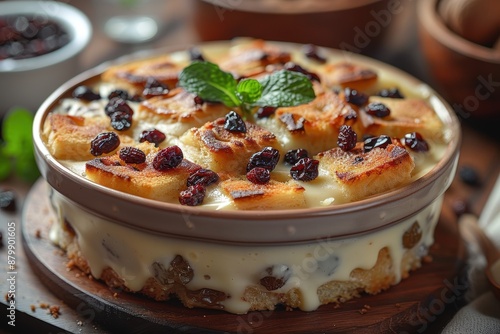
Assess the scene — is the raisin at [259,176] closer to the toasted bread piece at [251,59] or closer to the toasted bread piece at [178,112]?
the toasted bread piece at [178,112]

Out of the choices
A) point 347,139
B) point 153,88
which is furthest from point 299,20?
point 347,139

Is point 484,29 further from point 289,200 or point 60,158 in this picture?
point 60,158

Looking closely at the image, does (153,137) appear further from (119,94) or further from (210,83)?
(119,94)

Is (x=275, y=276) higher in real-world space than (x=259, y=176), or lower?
lower

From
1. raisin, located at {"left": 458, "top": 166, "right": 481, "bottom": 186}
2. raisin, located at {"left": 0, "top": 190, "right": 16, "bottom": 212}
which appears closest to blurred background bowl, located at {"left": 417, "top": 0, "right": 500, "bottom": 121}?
raisin, located at {"left": 458, "top": 166, "right": 481, "bottom": 186}

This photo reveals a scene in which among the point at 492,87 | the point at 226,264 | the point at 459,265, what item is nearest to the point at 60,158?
the point at 226,264

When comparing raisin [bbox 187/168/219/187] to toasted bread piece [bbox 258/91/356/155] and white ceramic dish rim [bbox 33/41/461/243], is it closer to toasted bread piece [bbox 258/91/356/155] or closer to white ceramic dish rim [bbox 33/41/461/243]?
white ceramic dish rim [bbox 33/41/461/243]
